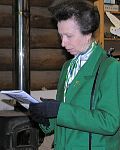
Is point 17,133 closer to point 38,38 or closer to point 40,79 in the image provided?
point 40,79

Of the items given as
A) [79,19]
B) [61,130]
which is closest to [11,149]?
[61,130]

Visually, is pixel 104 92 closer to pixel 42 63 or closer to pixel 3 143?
pixel 3 143

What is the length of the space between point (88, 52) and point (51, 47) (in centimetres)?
230

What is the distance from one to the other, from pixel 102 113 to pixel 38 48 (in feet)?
8.09

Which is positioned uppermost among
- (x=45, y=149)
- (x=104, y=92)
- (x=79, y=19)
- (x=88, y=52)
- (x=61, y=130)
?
(x=79, y=19)

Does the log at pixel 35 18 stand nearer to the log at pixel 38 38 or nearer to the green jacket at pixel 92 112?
the log at pixel 38 38

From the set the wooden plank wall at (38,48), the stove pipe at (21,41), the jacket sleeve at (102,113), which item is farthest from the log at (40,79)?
the jacket sleeve at (102,113)

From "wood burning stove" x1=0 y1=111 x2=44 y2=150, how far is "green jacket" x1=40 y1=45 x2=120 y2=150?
1.62 metres

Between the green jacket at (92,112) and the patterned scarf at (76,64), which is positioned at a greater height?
the patterned scarf at (76,64)

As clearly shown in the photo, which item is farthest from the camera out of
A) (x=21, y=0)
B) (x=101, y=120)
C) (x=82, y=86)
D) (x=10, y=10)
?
(x=10, y=10)

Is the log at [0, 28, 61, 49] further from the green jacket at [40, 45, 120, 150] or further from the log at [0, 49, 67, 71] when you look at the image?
the green jacket at [40, 45, 120, 150]

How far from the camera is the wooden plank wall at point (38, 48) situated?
356 cm

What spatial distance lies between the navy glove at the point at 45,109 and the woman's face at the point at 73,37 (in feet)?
0.87

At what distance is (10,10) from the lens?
3.56 metres
